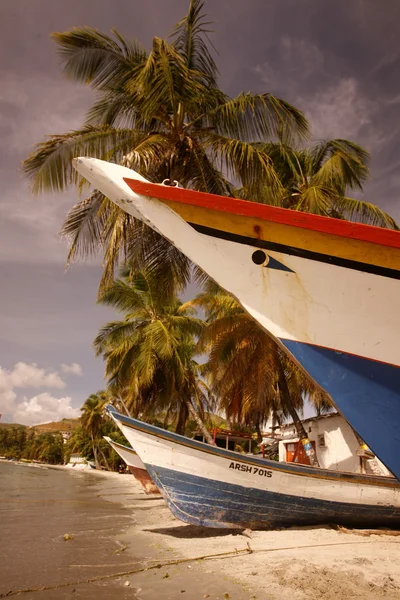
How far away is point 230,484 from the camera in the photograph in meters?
7.12

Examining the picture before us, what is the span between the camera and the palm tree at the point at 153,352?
16812 mm

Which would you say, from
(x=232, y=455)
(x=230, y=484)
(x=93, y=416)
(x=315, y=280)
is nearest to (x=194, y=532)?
(x=230, y=484)

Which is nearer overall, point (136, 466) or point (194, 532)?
point (194, 532)

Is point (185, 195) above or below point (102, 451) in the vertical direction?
above

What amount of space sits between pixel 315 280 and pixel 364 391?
774mm

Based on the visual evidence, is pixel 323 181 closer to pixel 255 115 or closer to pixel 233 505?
pixel 255 115

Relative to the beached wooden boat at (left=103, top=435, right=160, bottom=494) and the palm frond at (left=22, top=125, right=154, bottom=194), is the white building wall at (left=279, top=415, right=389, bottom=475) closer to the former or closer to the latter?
the beached wooden boat at (left=103, top=435, right=160, bottom=494)

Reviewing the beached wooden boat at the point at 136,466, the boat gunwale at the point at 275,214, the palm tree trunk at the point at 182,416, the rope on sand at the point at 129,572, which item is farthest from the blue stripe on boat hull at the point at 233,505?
the palm tree trunk at the point at 182,416

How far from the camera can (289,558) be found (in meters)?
4.99

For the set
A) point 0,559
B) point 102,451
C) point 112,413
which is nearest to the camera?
point 0,559

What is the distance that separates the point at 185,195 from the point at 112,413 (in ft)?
20.7

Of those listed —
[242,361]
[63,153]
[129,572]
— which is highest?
[63,153]

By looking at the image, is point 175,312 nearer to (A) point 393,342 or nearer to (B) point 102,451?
(A) point 393,342

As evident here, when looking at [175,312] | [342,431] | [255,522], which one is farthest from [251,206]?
[175,312]
